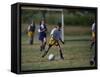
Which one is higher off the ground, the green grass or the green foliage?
the green foliage

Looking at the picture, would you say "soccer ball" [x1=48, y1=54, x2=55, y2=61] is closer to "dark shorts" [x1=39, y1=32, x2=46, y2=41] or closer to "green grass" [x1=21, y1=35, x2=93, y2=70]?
"green grass" [x1=21, y1=35, x2=93, y2=70]

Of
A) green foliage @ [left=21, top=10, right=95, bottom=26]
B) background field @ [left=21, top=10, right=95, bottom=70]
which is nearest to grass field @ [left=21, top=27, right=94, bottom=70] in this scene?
background field @ [left=21, top=10, right=95, bottom=70]

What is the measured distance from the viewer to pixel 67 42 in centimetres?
299

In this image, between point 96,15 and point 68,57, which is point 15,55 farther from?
point 96,15

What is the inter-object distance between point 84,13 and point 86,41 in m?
0.31

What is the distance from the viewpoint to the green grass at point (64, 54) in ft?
9.08

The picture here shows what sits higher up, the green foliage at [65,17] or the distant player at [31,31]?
the green foliage at [65,17]

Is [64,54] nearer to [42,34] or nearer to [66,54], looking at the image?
[66,54]

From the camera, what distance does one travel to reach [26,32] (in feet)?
9.07

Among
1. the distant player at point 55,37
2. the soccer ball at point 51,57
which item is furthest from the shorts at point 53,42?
the soccer ball at point 51,57

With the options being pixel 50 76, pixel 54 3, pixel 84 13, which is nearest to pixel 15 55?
pixel 50 76

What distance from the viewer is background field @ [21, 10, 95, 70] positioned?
2766mm

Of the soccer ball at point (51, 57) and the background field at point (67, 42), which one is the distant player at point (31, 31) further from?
the soccer ball at point (51, 57)

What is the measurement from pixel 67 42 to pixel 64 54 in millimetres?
133
